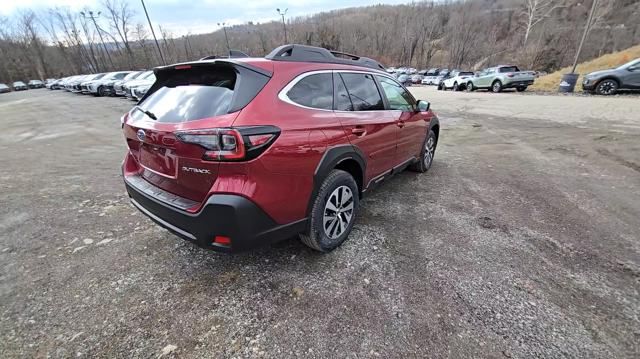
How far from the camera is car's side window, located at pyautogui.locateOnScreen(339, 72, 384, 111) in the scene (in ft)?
9.57

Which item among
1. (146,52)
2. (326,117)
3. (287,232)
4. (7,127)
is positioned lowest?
(7,127)

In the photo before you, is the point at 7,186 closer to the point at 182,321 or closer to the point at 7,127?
the point at 182,321

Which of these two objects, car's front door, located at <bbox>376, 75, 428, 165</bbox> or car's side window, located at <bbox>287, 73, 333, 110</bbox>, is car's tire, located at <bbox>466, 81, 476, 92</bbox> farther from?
car's side window, located at <bbox>287, 73, 333, 110</bbox>

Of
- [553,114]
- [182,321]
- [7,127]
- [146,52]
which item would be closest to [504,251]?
[182,321]

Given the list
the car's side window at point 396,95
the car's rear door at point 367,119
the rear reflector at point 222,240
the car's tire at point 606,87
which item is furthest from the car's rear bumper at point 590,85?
the rear reflector at point 222,240

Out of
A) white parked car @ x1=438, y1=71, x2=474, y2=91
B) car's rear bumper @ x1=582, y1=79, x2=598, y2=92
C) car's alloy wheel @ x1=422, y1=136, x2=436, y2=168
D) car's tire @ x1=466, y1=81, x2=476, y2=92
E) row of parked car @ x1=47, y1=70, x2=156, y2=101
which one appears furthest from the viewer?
white parked car @ x1=438, y1=71, x2=474, y2=91

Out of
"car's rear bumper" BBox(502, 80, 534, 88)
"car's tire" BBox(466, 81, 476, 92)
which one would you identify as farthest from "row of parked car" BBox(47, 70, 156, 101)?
"car's tire" BBox(466, 81, 476, 92)

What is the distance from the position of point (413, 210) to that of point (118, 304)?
10.0 ft

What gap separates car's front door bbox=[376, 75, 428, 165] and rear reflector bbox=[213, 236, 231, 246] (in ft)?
7.70

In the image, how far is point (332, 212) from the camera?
2680 mm

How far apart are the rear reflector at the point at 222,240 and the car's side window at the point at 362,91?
171 cm

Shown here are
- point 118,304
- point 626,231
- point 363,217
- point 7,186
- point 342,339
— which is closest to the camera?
point 342,339

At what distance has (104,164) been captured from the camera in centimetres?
554

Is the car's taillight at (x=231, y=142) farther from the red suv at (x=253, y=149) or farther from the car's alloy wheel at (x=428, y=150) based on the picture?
the car's alloy wheel at (x=428, y=150)
